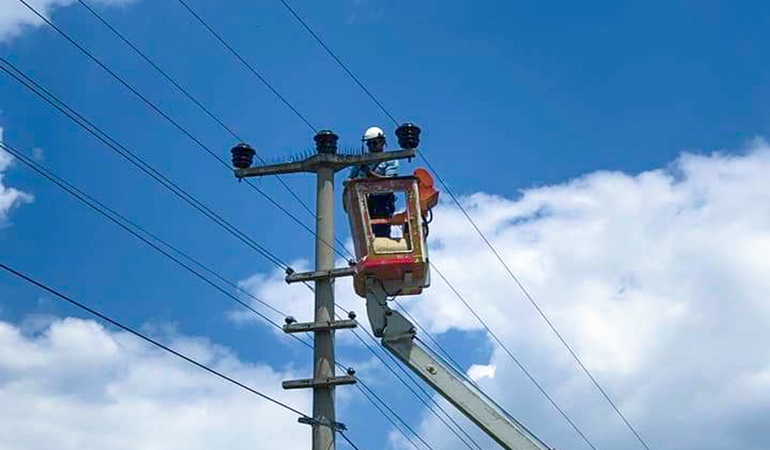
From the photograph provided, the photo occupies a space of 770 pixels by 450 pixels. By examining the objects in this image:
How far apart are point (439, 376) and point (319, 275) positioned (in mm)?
2441

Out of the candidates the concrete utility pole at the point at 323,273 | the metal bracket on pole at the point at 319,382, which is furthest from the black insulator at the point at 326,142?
the metal bracket on pole at the point at 319,382

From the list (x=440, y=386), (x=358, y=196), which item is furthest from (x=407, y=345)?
(x=358, y=196)

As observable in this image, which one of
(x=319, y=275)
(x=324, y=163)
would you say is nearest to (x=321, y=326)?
(x=319, y=275)

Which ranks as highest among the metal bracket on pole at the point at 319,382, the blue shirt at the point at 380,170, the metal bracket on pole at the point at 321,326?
the blue shirt at the point at 380,170

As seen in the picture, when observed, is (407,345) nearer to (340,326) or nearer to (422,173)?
(340,326)

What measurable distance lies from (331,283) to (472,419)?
9.98 feet

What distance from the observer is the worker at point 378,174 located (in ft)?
62.2

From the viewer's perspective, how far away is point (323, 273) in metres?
19.2

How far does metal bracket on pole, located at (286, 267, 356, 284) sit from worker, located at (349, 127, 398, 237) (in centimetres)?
72

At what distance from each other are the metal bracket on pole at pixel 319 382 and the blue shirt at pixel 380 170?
340 cm

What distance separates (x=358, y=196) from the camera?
62.6 feet

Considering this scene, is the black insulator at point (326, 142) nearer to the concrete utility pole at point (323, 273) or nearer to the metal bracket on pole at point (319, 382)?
the concrete utility pole at point (323, 273)

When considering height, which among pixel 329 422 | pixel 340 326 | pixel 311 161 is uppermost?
pixel 311 161

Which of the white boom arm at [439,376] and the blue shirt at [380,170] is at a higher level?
the blue shirt at [380,170]
